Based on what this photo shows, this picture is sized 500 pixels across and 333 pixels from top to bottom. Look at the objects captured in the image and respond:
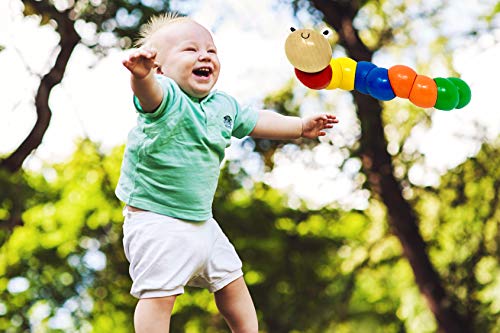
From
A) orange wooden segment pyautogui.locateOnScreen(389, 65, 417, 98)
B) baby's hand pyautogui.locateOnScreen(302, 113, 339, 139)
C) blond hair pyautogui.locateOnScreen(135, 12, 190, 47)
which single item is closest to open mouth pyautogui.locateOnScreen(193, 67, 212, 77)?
blond hair pyautogui.locateOnScreen(135, 12, 190, 47)

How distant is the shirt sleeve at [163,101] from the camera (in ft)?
4.68

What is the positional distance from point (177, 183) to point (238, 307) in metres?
0.29

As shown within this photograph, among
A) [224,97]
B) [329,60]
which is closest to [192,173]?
[224,97]

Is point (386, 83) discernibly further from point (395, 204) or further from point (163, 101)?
point (395, 204)

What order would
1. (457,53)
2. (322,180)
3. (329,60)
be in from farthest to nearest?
1. (322,180)
2. (457,53)
3. (329,60)

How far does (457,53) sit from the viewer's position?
4.75 metres

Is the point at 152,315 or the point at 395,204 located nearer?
the point at 152,315

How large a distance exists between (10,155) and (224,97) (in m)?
3.48

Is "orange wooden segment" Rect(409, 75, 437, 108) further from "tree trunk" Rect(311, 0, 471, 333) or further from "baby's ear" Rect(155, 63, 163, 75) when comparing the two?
"tree trunk" Rect(311, 0, 471, 333)

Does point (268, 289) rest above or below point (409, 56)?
below

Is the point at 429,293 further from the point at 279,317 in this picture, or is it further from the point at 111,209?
the point at 111,209

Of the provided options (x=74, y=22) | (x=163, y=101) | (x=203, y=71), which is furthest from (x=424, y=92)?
(x=74, y=22)

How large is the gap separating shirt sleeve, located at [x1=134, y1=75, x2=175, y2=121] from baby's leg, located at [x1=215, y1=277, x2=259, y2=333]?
15.2 inches

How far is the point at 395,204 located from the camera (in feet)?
15.8
